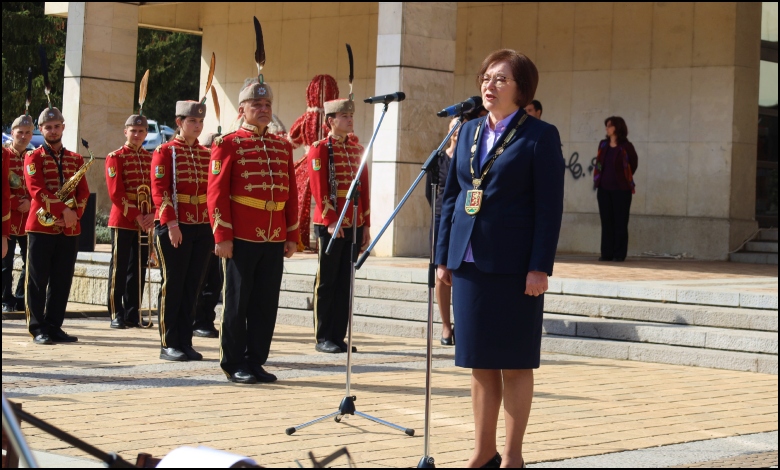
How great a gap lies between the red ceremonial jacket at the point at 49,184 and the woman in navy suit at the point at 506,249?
6.24 metres

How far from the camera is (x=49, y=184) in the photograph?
11.3 m

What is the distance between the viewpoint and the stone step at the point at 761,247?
1755 centimetres

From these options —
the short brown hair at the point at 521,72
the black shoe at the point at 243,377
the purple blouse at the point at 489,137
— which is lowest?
the black shoe at the point at 243,377

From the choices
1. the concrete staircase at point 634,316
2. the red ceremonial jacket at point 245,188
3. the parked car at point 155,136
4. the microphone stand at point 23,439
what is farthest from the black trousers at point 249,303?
the parked car at point 155,136

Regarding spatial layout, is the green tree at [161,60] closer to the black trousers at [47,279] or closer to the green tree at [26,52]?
the green tree at [26,52]

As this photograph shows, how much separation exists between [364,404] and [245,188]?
1.90 metres

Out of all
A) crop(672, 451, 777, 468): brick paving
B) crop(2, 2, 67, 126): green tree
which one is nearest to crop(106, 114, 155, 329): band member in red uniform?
crop(672, 451, 777, 468): brick paving

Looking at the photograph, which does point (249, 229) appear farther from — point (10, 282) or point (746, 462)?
point (10, 282)

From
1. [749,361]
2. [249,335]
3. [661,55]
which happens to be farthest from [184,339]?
[661,55]

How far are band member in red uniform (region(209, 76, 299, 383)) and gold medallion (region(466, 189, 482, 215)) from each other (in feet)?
10.8

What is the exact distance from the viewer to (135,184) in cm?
1227

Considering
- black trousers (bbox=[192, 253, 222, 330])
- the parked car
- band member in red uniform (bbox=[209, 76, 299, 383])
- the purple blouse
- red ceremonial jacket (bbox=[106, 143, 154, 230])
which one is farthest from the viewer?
the parked car

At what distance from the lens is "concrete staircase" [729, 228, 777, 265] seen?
1725 centimetres

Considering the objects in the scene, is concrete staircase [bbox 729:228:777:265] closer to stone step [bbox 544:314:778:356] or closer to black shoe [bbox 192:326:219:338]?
stone step [bbox 544:314:778:356]
